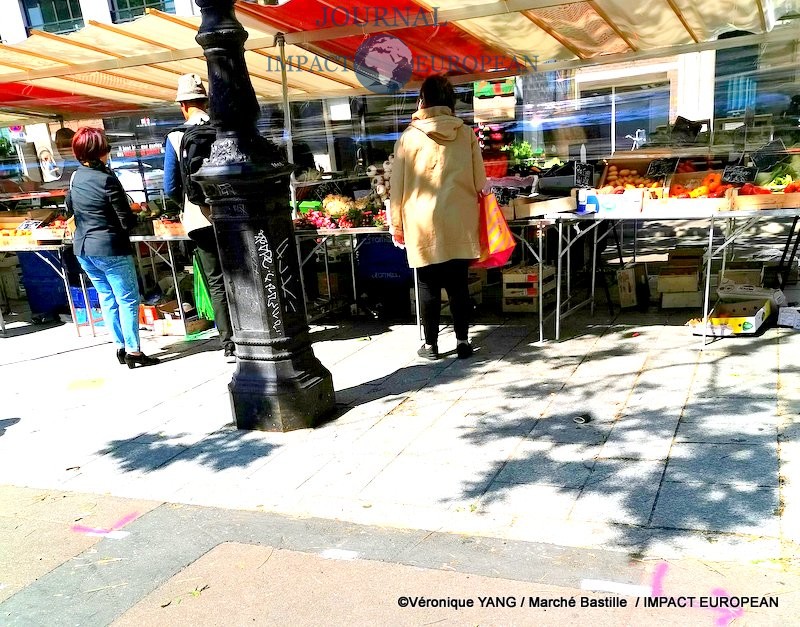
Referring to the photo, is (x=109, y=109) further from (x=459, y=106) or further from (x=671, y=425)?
(x=671, y=425)

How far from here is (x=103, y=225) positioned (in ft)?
18.9

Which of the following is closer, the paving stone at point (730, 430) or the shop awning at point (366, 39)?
the paving stone at point (730, 430)

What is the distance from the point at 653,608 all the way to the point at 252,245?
293cm

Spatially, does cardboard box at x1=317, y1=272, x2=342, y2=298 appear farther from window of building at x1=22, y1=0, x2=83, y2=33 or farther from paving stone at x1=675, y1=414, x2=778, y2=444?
window of building at x1=22, y1=0, x2=83, y2=33

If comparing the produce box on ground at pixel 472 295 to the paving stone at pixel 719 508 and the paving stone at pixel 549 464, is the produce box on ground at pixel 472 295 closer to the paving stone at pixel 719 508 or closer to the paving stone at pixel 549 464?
the paving stone at pixel 549 464

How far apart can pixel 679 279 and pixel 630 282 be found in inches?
17.1

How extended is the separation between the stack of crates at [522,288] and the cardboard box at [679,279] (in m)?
1.06

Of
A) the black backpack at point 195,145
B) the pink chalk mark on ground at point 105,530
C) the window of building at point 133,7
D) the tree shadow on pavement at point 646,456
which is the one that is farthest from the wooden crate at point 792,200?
the window of building at point 133,7

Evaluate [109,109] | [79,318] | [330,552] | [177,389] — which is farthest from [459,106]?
[330,552]

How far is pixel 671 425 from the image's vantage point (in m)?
3.87

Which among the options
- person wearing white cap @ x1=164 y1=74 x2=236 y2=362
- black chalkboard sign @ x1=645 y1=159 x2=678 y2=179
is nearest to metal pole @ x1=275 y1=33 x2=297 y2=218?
person wearing white cap @ x1=164 y1=74 x2=236 y2=362

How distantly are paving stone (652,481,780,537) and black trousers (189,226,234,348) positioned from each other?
12.7 feet

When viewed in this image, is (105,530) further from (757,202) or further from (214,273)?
(757,202)

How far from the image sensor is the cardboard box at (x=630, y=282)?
646 centimetres
